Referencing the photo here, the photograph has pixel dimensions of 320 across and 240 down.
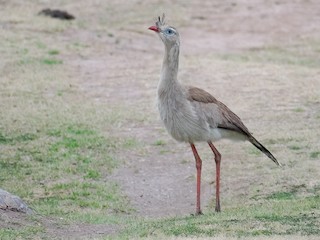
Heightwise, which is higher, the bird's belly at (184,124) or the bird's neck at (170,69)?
the bird's neck at (170,69)

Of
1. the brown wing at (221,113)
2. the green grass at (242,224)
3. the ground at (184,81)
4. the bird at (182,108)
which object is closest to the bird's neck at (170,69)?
the bird at (182,108)

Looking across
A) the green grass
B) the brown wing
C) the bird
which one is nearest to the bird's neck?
the bird

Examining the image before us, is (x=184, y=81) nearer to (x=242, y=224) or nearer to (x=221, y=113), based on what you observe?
(x=221, y=113)

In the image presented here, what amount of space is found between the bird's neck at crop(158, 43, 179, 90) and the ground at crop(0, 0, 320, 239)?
1.54 m

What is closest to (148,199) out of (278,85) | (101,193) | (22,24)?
(101,193)

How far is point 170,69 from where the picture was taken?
9.62m

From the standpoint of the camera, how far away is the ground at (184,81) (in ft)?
36.7

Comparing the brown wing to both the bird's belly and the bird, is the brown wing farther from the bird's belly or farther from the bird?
the bird's belly

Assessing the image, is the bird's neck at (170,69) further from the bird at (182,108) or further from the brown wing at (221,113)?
the brown wing at (221,113)

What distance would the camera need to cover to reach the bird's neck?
958cm

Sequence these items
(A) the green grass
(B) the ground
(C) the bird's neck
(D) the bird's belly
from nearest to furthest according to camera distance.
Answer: (A) the green grass
(D) the bird's belly
(C) the bird's neck
(B) the ground

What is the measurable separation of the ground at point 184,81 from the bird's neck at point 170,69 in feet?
5.05

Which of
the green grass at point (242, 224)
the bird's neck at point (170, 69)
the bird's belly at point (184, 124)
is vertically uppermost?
A: the bird's neck at point (170, 69)

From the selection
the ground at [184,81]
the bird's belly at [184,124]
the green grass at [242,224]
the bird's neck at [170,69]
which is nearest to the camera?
the green grass at [242,224]
